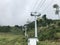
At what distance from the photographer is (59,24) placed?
4500 centimetres

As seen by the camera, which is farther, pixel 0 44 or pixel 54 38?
pixel 54 38

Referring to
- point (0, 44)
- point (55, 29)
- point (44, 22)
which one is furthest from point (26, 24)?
point (0, 44)

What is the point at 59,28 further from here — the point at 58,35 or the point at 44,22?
the point at 44,22

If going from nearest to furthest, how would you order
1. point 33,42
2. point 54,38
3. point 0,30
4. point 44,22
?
1. point 33,42
2. point 54,38
3. point 44,22
4. point 0,30

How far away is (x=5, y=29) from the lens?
244 ft

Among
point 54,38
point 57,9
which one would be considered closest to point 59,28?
point 54,38

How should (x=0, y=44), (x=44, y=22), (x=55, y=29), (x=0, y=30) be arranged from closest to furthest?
1. (x=0, y=44)
2. (x=55, y=29)
3. (x=44, y=22)
4. (x=0, y=30)

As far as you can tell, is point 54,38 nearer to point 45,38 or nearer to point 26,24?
point 45,38

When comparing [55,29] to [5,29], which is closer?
[55,29]

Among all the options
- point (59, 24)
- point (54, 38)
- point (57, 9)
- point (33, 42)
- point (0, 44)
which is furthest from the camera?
point (59, 24)

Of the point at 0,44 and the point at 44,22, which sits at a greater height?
the point at 44,22

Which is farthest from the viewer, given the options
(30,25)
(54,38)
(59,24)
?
(30,25)

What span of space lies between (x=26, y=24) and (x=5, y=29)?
30.4ft

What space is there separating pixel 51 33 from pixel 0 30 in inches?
1442
